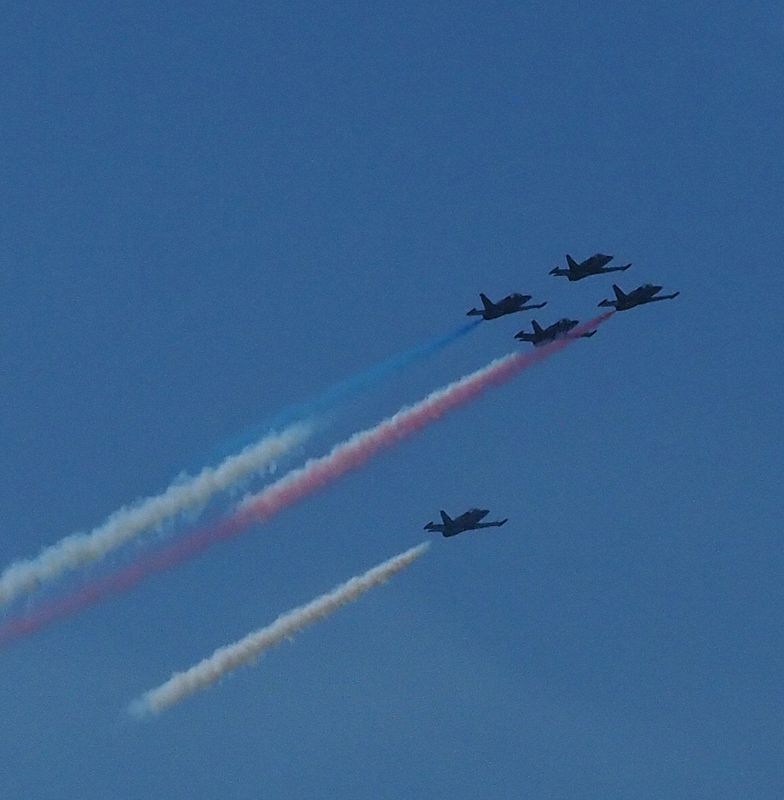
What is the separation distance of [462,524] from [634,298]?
60.0ft

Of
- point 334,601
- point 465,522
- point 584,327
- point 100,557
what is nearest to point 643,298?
point 584,327

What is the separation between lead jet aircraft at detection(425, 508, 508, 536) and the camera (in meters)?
121

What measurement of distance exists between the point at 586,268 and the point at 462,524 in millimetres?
18353

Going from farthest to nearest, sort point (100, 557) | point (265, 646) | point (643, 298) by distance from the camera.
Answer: point (643, 298) < point (265, 646) < point (100, 557)

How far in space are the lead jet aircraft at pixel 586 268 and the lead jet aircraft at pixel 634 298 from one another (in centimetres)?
142

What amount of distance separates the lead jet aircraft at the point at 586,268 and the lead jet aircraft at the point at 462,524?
53.9 ft

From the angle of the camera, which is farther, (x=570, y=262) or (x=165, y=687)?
(x=570, y=262)

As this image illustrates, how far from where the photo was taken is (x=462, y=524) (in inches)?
4781

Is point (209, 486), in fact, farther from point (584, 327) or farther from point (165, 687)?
point (584, 327)

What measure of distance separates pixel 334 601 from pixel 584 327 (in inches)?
936

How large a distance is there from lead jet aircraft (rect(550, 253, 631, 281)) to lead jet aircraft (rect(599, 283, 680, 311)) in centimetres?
142

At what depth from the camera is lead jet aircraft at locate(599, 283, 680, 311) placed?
118625 mm

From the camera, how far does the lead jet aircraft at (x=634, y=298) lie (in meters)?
119

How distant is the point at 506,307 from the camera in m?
117
